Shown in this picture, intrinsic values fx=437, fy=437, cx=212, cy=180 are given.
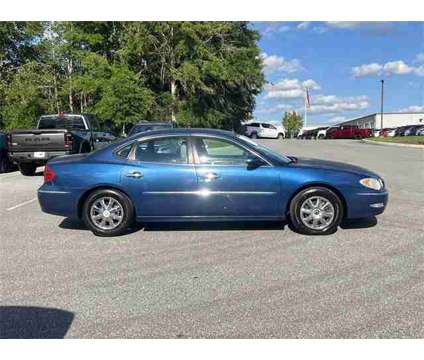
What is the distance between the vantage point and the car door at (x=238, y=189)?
584 centimetres

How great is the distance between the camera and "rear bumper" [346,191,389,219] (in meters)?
5.91

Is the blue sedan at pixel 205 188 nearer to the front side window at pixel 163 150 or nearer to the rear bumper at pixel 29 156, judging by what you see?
the front side window at pixel 163 150

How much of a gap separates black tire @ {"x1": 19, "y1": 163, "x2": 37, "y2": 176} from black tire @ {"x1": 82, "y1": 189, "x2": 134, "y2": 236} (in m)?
7.97

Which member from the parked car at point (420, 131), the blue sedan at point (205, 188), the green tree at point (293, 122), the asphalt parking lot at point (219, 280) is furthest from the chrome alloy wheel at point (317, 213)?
the green tree at point (293, 122)

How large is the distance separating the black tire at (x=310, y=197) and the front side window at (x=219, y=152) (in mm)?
899

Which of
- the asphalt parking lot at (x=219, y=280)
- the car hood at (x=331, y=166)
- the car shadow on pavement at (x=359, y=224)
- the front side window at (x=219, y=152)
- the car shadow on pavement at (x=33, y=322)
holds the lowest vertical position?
the car shadow on pavement at (x=33, y=322)

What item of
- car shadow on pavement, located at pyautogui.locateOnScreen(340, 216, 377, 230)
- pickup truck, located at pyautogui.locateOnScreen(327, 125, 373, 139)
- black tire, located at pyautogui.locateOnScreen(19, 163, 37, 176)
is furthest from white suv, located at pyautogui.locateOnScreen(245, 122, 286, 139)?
car shadow on pavement, located at pyautogui.locateOnScreen(340, 216, 377, 230)

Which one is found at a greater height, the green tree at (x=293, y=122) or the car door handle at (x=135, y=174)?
the green tree at (x=293, y=122)

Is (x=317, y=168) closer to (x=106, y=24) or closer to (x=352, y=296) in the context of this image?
(x=352, y=296)

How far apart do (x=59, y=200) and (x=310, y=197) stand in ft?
11.3

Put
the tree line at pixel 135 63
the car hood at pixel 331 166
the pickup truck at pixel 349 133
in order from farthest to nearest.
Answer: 1. the pickup truck at pixel 349 133
2. the tree line at pixel 135 63
3. the car hood at pixel 331 166

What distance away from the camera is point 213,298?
12.8 ft

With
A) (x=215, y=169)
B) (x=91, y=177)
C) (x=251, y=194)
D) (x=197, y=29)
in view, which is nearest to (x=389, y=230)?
(x=251, y=194)

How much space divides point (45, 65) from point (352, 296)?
35101 mm
